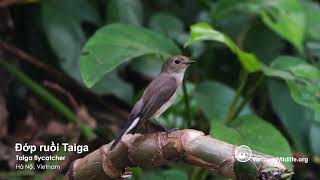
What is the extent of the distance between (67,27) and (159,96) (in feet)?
2.46

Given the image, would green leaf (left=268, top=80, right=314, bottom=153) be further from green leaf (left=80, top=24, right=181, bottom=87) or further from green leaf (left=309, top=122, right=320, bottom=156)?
green leaf (left=80, top=24, right=181, bottom=87)

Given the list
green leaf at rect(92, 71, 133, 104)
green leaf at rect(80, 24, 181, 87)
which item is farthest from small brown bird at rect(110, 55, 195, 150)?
green leaf at rect(92, 71, 133, 104)

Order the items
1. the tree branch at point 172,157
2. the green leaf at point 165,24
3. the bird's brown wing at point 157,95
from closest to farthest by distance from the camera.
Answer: the tree branch at point 172,157
the bird's brown wing at point 157,95
the green leaf at point 165,24

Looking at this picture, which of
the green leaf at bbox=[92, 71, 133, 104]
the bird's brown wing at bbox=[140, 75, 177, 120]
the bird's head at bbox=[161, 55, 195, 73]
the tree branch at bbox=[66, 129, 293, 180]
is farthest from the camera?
the green leaf at bbox=[92, 71, 133, 104]

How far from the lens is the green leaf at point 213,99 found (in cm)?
178

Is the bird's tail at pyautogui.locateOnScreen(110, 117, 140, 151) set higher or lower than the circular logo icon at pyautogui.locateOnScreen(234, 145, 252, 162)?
lower

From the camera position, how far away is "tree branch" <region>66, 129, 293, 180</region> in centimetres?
96

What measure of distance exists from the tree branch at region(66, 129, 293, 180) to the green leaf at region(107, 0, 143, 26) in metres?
0.84

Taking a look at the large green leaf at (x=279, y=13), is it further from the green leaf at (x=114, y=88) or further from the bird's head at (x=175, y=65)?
the bird's head at (x=175, y=65)

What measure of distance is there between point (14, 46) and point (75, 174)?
0.90 meters

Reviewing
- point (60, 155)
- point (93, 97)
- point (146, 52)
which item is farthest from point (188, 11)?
point (60, 155)

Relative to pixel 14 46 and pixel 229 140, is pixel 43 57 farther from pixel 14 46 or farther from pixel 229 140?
pixel 229 140

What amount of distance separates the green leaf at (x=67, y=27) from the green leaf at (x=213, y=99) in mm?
332

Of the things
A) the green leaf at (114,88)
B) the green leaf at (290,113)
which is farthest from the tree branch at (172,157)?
the green leaf at (290,113)
